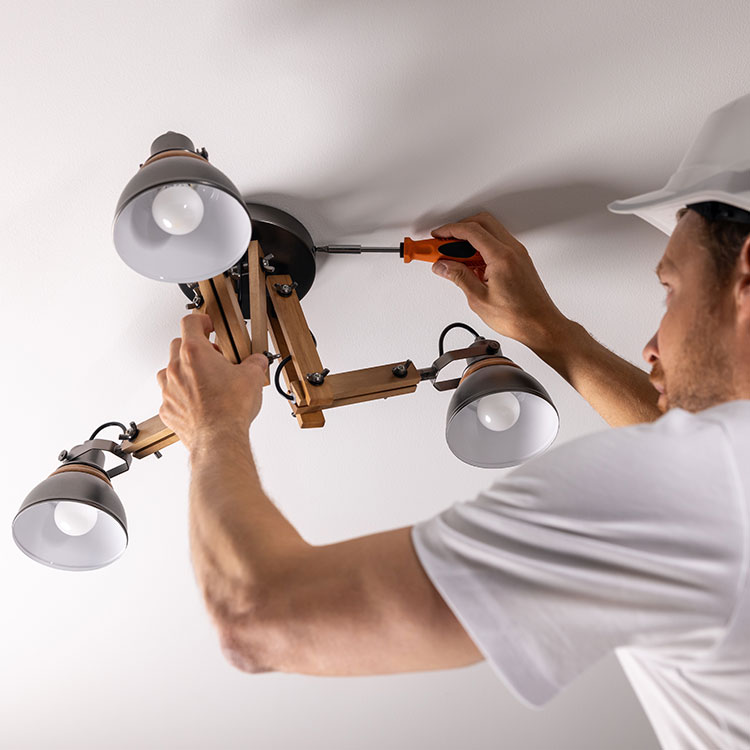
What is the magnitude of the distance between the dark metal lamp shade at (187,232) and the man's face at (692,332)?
0.55 meters

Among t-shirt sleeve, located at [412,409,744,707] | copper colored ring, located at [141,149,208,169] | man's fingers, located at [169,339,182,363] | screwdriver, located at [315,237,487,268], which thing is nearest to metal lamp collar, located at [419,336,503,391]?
screwdriver, located at [315,237,487,268]

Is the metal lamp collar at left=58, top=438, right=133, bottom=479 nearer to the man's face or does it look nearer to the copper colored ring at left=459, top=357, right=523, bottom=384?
the copper colored ring at left=459, top=357, right=523, bottom=384

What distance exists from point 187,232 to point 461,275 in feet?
1.50

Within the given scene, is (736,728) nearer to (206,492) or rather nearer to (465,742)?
(206,492)

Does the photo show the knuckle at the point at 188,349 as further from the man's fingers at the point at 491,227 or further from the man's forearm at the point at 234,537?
the man's fingers at the point at 491,227

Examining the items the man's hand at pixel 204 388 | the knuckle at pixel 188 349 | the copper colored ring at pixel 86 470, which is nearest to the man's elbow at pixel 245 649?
the man's hand at pixel 204 388

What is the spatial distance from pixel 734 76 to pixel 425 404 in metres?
0.84

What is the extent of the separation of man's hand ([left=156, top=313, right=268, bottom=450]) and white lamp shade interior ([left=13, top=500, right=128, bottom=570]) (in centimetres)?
23

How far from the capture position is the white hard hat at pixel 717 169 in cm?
103

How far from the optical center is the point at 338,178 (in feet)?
4.39

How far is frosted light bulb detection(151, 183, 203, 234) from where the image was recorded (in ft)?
3.55

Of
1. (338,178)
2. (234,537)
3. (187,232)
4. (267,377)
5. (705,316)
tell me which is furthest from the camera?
(338,178)

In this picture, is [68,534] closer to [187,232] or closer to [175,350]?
[175,350]

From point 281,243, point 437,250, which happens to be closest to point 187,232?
point 281,243
